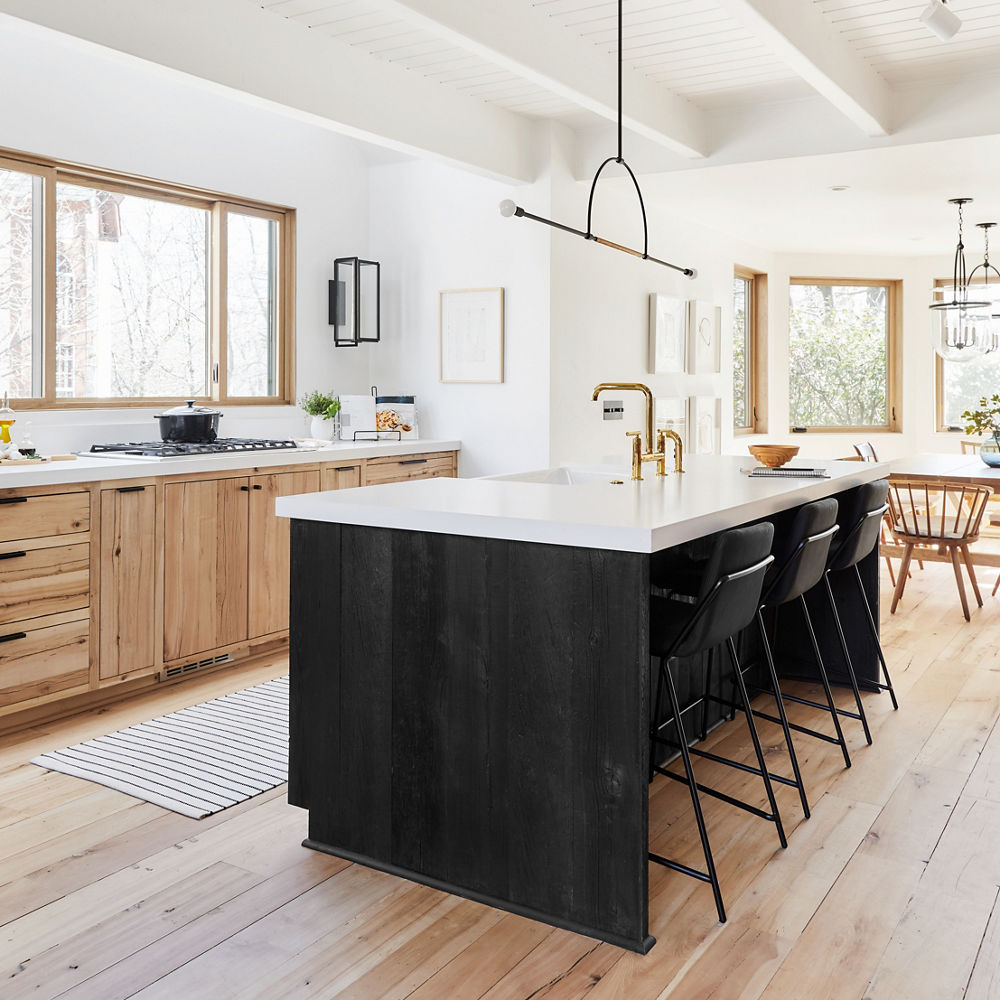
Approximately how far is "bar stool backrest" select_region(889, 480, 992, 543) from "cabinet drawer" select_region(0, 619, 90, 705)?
13.3 ft

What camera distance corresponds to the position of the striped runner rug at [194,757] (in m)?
3.00

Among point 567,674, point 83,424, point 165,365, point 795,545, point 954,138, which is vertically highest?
point 954,138

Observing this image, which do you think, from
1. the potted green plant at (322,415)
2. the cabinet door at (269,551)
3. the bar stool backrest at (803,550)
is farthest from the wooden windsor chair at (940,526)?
the cabinet door at (269,551)

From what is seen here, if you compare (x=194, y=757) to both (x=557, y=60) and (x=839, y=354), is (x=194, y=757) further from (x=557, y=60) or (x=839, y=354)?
(x=839, y=354)

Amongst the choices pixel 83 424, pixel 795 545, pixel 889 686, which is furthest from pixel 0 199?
pixel 889 686

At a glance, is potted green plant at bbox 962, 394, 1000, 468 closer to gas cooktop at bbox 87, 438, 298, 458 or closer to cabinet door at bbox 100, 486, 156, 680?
gas cooktop at bbox 87, 438, 298, 458

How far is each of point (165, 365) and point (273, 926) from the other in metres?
3.19

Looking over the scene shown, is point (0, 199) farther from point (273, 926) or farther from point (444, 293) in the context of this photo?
point (273, 926)

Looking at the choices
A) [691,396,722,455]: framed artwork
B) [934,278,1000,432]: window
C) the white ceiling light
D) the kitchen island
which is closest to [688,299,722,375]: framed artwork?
[691,396,722,455]: framed artwork

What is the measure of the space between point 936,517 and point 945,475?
290 mm

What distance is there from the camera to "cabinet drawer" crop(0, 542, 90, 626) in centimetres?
335

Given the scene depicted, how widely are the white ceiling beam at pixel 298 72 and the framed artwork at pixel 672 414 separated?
1815 mm

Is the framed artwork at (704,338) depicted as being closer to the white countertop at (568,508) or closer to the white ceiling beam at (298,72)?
the white ceiling beam at (298,72)

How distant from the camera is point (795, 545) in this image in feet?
9.98
